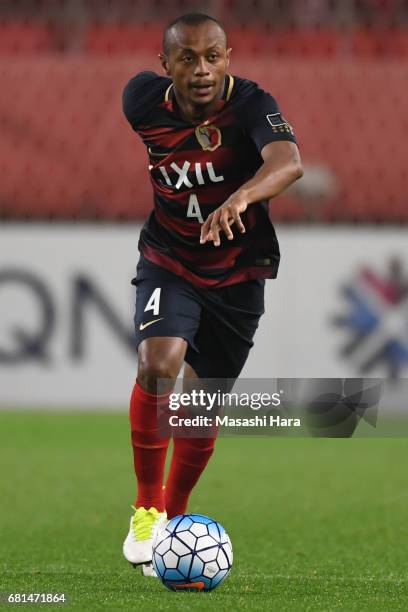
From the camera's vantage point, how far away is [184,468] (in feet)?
15.5

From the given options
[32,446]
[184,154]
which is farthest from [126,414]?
[184,154]

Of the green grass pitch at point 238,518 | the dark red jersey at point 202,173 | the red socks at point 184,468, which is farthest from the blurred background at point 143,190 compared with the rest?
the dark red jersey at point 202,173

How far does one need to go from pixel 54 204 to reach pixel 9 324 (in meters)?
1.26

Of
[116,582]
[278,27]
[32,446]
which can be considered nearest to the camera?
[116,582]

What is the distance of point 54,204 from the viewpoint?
10.7 meters

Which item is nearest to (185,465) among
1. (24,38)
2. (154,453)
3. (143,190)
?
(154,453)

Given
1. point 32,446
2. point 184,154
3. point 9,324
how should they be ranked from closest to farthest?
point 184,154 < point 32,446 < point 9,324

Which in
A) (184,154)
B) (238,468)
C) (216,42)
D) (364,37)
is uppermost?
(364,37)

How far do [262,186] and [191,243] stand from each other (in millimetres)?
644

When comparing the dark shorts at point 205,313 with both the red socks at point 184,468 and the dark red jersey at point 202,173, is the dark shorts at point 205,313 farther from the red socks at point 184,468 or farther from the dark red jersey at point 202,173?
the red socks at point 184,468

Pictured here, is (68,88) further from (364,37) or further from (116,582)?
(116,582)

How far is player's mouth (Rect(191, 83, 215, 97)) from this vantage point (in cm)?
433

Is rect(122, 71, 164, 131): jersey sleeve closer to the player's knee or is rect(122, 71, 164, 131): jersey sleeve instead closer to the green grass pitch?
the player's knee

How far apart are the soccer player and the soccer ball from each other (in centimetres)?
37
